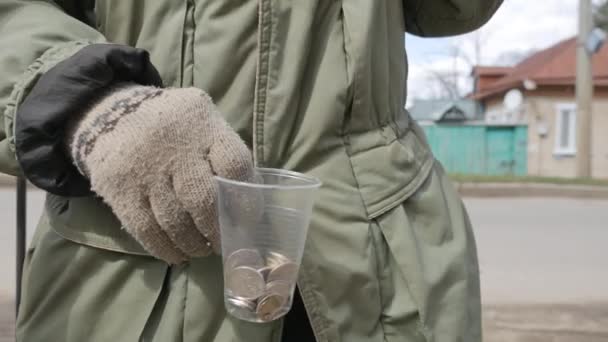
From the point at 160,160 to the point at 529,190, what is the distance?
9963 millimetres

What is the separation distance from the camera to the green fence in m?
20.5

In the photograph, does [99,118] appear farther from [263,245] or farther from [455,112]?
[455,112]

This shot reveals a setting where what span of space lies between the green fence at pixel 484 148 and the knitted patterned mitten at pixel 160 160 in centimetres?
2010

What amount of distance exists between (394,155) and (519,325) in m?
3.29

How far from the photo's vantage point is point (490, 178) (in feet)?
35.1

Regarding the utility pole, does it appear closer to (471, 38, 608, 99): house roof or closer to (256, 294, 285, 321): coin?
(471, 38, 608, 99): house roof

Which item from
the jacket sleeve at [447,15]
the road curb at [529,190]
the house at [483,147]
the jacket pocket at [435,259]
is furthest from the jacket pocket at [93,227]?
the house at [483,147]

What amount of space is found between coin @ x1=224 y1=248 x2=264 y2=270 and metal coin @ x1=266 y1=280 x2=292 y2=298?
3 centimetres

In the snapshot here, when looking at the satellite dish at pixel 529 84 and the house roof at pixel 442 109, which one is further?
the house roof at pixel 442 109

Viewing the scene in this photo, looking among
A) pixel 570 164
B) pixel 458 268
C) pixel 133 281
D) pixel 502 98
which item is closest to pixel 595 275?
pixel 458 268

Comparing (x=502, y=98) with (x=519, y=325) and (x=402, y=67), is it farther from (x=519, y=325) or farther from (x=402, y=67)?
(x=402, y=67)

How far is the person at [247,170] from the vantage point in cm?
86

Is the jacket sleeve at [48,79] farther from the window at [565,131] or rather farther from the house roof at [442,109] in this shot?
the house roof at [442,109]

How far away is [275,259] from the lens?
0.85 metres
